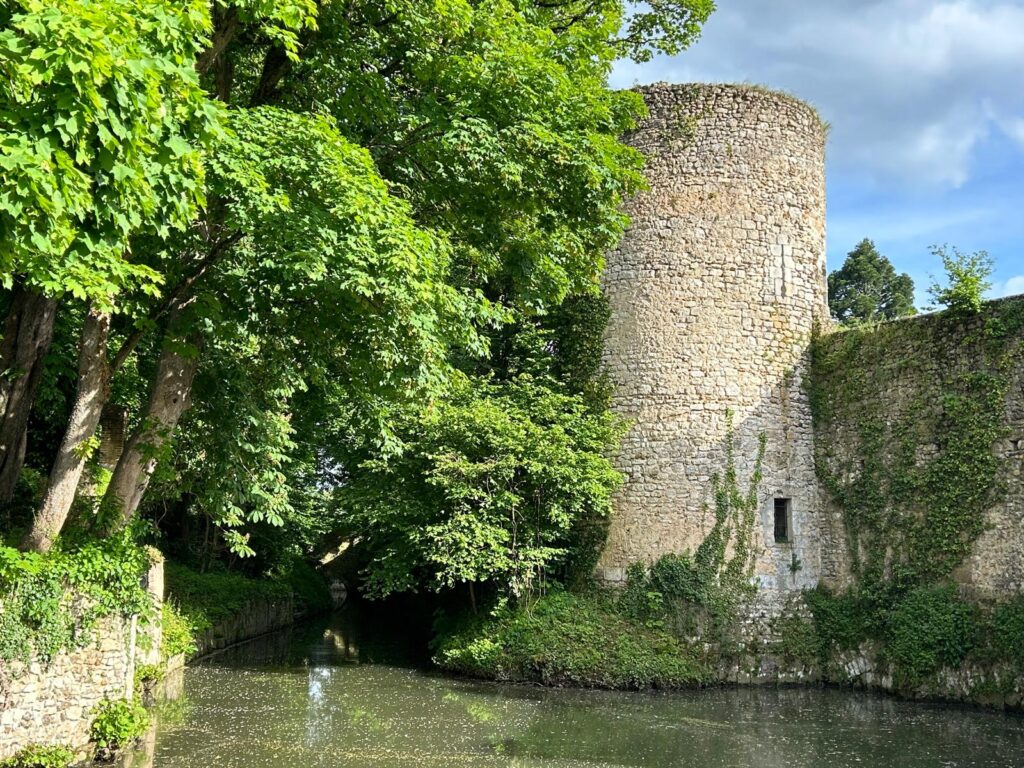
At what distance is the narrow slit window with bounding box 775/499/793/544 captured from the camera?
15539 mm

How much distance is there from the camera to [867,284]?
121 feet

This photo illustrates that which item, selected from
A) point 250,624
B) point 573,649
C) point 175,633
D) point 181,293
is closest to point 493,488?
point 573,649

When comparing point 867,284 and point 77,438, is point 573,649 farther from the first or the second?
point 867,284

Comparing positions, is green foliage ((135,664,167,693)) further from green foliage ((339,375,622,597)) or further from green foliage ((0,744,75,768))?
green foliage ((339,375,622,597))

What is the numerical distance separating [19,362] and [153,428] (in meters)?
1.47

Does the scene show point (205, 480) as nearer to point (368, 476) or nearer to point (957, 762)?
point (368, 476)

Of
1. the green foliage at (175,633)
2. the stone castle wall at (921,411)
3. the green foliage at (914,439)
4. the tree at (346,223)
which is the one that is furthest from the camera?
the green foliage at (175,633)

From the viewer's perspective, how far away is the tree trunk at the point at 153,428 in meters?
9.27

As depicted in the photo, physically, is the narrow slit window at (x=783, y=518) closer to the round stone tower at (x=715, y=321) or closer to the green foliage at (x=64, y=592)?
the round stone tower at (x=715, y=321)

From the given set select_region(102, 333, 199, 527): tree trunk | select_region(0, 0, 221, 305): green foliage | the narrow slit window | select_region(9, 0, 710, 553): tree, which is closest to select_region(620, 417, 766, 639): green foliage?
the narrow slit window

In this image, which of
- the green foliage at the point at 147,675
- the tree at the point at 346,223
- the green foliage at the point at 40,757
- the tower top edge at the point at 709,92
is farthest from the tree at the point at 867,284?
the green foliage at the point at 40,757

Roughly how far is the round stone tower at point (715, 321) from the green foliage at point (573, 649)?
1.09 m

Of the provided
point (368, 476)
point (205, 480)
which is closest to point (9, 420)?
point (205, 480)

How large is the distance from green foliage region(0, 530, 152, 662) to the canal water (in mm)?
1496
